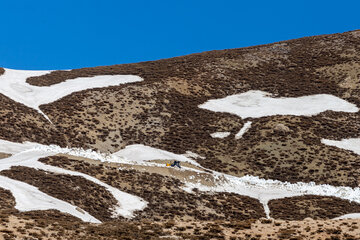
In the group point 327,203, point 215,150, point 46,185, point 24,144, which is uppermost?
point 215,150

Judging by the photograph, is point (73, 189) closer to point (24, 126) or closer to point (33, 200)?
point (33, 200)

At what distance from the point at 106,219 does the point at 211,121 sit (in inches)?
1405

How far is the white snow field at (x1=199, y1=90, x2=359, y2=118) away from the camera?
246ft

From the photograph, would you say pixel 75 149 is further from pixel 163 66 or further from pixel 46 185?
pixel 163 66

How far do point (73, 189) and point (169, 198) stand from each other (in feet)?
29.9

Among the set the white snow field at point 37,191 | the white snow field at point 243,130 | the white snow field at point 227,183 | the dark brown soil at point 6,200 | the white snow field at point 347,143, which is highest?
the white snow field at point 243,130

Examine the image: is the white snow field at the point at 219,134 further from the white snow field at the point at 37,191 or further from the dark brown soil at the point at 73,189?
the dark brown soil at the point at 73,189

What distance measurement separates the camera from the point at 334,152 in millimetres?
63312

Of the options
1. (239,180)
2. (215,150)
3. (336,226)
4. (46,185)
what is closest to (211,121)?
(215,150)

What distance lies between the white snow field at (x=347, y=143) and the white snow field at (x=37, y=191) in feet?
100

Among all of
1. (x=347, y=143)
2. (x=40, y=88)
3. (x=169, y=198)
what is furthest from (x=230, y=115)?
(x=169, y=198)

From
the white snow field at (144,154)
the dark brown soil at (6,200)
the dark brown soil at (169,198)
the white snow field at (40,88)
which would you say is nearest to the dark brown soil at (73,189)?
the dark brown soil at (169,198)

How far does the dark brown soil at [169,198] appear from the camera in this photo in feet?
151

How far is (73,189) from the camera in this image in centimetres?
4362
